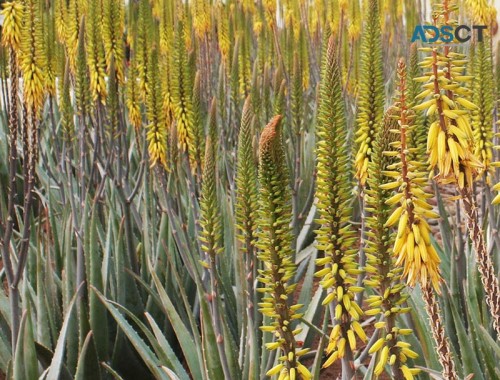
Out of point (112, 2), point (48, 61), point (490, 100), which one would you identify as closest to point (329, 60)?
point (490, 100)

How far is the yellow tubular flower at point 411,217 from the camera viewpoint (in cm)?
96

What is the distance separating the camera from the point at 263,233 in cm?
110

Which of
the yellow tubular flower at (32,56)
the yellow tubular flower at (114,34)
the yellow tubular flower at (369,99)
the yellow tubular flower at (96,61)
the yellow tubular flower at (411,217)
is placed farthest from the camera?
the yellow tubular flower at (114,34)

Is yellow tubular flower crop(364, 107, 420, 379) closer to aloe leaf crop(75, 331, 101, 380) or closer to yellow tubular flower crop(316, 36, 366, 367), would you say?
yellow tubular flower crop(316, 36, 366, 367)

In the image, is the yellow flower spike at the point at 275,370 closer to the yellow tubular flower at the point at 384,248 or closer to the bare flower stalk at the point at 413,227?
the yellow tubular flower at the point at 384,248

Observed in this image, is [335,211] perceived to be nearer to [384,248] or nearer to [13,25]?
[384,248]

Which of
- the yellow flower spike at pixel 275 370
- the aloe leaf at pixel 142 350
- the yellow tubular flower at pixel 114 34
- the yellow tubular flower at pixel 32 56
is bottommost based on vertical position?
the aloe leaf at pixel 142 350

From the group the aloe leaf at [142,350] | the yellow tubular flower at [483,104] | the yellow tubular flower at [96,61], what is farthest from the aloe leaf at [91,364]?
the yellow tubular flower at [483,104]

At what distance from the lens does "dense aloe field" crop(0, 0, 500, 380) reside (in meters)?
1.05

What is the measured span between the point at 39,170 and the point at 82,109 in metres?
0.95

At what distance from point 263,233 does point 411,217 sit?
0.24m

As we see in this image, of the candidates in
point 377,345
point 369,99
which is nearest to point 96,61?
point 369,99

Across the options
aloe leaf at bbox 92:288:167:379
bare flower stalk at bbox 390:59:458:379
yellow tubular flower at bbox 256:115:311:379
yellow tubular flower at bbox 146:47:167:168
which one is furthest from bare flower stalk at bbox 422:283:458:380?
yellow tubular flower at bbox 146:47:167:168

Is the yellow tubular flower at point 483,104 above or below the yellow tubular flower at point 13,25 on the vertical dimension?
below
